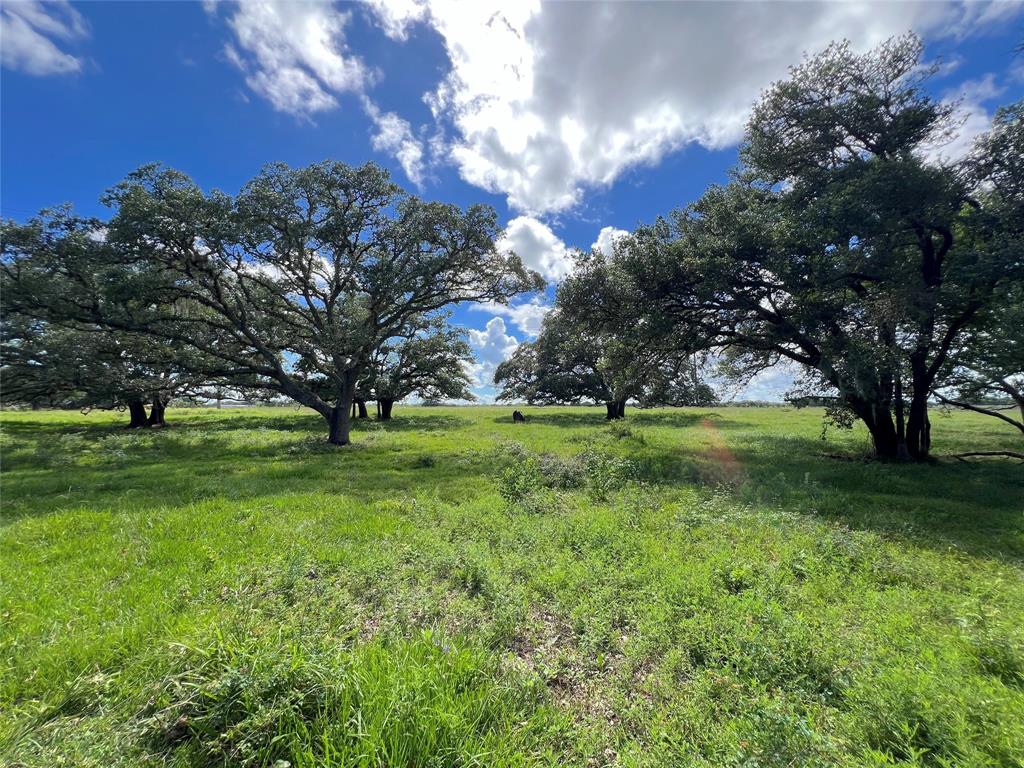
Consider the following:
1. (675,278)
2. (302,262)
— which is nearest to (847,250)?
(675,278)

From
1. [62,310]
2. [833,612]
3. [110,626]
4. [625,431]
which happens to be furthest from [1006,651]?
[62,310]

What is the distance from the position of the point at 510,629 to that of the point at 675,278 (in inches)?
562

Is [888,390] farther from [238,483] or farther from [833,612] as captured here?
[238,483]

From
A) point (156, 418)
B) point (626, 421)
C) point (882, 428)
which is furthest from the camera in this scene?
point (626, 421)

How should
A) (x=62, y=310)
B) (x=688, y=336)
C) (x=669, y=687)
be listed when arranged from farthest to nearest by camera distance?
(x=688, y=336), (x=62, y=310), (x=669, y=687)

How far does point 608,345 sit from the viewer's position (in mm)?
18453

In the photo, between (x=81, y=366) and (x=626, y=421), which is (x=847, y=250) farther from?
(x=81, y=366)

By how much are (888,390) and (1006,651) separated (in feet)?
→ 44.0

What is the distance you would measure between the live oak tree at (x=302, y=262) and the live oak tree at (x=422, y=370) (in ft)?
31.5

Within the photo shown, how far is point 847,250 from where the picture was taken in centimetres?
1220

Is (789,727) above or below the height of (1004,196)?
below

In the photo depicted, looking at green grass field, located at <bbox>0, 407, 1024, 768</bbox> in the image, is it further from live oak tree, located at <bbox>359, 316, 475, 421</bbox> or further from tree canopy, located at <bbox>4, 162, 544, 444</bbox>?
live oak tree, located at <bbox>359, 316, 475, 421</bbox>

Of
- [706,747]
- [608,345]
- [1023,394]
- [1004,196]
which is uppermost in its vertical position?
[1004,196]

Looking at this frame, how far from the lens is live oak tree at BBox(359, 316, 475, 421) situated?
32156 mm
